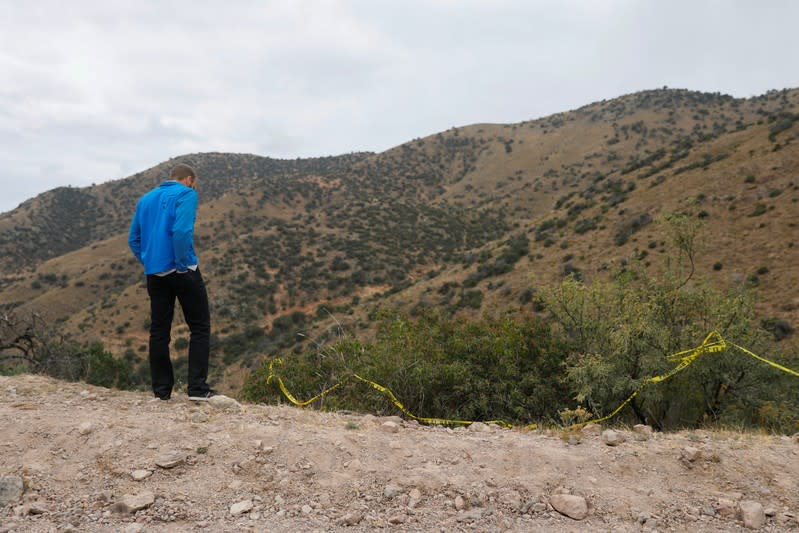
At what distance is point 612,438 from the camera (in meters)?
3.76

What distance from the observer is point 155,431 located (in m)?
3.49

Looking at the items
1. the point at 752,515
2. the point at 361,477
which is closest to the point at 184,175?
the point at 361,477

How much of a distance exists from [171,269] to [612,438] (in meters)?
4.35

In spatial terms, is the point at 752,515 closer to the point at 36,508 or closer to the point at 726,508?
the point at 726,508

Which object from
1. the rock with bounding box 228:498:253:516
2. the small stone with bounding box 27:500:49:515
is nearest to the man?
the small stone with bounding box 27:500:49:515

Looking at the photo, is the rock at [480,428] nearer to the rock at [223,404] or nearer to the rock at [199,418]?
the rock at [223,404]

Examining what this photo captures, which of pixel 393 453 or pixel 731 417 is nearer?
pixel 393 453

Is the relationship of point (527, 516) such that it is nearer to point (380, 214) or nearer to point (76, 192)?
point (380, 214)

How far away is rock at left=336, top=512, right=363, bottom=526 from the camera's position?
266cm

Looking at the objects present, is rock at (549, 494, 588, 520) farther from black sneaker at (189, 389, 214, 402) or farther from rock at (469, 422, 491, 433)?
black sneaker at (189, 389, 214, 402)

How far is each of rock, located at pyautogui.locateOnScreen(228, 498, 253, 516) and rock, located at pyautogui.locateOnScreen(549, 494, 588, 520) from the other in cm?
198

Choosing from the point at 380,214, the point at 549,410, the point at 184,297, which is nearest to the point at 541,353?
the point at 549,410

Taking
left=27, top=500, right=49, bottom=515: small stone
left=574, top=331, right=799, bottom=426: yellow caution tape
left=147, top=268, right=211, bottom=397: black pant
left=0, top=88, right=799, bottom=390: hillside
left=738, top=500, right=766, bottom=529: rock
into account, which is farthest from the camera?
left=0, top=88, right=799, bottom=390: hillside

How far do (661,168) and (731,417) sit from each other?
25.2 metres
